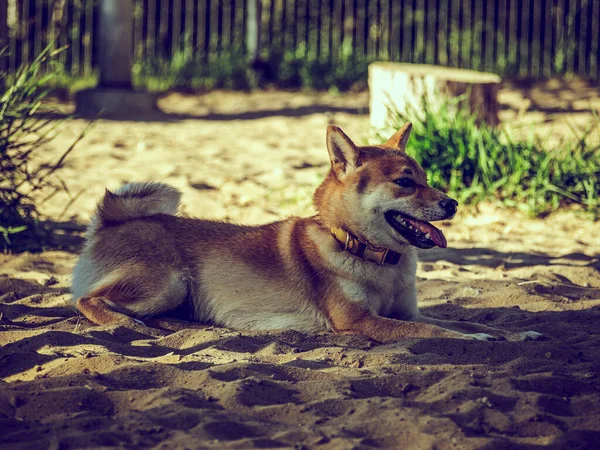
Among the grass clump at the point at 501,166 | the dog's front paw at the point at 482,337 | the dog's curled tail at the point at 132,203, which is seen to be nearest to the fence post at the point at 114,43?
the grass clump at the point at 501,166

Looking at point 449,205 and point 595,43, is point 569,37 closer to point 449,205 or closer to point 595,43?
point 595,43

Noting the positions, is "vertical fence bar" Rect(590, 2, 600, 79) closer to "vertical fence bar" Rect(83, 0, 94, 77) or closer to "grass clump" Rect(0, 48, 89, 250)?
"vertical fence bar" Rect(83, 0, 94, 77)

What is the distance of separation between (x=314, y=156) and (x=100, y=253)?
415 centimetres

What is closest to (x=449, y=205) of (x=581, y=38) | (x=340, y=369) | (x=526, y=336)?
(x=526, y=336)

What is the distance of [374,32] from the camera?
13555 millimetres

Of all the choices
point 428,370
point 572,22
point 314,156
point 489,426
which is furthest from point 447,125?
point 572,22

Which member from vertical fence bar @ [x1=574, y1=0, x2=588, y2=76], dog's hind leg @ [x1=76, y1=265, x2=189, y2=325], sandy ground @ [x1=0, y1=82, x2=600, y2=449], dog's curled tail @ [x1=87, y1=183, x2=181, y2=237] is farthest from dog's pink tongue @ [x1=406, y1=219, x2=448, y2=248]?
vertical fence bar @ [x1=574, y1=0, x2=588, y2=76]

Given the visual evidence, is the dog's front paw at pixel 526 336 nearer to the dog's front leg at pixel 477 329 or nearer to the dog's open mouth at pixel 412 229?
the dog's front leg at pixel 477 329

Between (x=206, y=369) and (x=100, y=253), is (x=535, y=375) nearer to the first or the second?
(x=206, y=369)

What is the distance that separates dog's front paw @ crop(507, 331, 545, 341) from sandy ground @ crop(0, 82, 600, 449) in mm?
88

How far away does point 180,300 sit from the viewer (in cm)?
486

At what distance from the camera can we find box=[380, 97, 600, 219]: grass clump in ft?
23.5

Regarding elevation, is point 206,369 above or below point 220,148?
below

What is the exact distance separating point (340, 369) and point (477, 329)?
1.01 m
